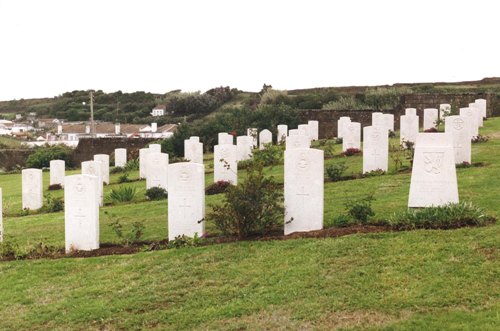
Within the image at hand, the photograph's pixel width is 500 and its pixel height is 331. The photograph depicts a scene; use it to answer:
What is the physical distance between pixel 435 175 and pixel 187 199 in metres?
4.03

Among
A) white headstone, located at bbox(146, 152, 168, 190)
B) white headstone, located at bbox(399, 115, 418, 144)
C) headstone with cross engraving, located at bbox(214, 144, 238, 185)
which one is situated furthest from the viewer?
white headstone, located at bbox(399, 115, 418, 144)

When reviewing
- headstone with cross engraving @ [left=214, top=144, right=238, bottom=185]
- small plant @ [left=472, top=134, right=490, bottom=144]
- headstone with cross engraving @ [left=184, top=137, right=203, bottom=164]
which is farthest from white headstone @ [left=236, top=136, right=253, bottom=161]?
small plant @ [left=472, top=134, right=490, bottom=144]

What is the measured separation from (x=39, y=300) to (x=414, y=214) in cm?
547

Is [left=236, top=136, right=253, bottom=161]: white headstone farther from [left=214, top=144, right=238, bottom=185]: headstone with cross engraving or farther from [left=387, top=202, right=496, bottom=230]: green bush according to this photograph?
[left=387, top=202, right=496, bottom=230]: green bush

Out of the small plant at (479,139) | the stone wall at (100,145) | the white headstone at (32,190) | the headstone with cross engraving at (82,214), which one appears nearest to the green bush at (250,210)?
the headstone with cross engraving at (82,214)

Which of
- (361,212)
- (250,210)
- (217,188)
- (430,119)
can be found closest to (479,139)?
(430,119)

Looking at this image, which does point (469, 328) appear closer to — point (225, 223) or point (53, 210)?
point (225, 223)

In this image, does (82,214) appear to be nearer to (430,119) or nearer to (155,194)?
(155,194)

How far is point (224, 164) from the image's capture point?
16.6 metres

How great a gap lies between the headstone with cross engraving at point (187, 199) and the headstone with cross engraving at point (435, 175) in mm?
3435

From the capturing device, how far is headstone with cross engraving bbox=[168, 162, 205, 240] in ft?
34.5

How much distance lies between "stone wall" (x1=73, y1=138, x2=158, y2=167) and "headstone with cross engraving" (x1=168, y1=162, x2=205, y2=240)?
79.4ft

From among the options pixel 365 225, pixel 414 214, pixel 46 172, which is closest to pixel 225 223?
pixel 365 225

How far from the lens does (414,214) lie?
9.49m
